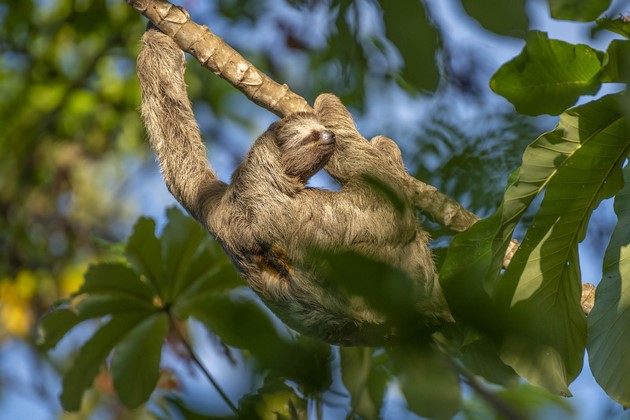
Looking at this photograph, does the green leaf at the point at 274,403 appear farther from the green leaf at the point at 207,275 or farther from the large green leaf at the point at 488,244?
the green leaf at the point at 207,275

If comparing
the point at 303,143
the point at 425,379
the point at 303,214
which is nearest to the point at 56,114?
the point at 303,143

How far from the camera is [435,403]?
151cm

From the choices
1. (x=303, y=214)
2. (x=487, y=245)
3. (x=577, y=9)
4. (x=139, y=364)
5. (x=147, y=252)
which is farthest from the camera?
(x=147, y=252)

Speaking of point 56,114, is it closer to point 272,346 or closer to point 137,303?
point 137,303

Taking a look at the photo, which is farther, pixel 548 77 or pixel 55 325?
pixel 55 325

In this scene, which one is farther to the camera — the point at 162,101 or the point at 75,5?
the point at 75,5

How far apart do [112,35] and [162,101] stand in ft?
12.6

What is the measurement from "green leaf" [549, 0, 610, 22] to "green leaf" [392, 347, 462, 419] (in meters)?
0.84

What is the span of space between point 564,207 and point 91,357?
398cm

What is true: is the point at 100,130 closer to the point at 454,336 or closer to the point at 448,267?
the point at 448,267

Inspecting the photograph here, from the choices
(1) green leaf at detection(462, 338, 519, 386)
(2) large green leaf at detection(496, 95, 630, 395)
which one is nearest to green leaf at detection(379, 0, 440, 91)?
(1) green leaf at detection(462, 338, 519, 386)

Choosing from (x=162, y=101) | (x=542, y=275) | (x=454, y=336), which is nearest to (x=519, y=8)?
(x=454, y=336)

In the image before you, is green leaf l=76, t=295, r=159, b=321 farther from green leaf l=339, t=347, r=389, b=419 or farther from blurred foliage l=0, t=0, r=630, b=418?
green leaf l=339, t=347, r=389, b=419

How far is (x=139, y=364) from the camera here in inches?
234
